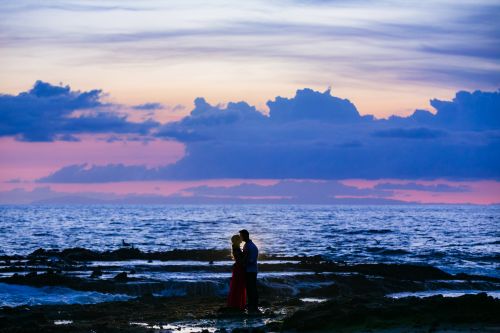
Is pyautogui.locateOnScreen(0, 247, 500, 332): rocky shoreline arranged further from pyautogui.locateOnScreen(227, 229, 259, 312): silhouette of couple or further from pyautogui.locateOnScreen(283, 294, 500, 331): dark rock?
pyautogui.locateOnScreen(227, 229, 259, 312): silhouette of couple

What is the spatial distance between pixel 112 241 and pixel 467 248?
100 feet

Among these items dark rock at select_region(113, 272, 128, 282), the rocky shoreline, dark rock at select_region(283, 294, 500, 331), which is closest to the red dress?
A: the rocky shoreline

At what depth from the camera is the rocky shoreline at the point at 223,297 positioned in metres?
18.2

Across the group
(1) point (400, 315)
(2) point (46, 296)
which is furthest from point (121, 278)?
(1) point (400, 315)

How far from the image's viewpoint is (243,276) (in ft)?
77.5

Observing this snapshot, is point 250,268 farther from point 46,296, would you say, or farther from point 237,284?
point 46,296

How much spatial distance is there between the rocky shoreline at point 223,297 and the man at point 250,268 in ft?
2.04

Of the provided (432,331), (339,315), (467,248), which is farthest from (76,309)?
(467,248)

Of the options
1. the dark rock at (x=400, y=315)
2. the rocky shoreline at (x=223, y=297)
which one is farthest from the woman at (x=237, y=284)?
the dark rock at (x=400, y=315)

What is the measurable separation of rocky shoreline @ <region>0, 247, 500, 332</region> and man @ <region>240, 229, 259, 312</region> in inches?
24.5

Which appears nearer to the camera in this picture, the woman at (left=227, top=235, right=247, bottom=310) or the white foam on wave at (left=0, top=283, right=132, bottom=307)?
the woman at (left=227, top=235, right=247, bottom=310)

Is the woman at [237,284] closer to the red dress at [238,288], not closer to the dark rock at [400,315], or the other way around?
the red dress at [238,288]

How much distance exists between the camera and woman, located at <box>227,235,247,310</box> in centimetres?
2338

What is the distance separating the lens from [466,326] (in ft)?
55.5
